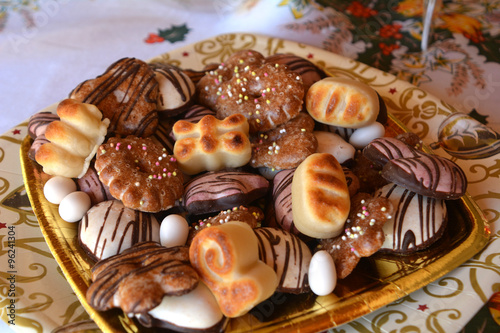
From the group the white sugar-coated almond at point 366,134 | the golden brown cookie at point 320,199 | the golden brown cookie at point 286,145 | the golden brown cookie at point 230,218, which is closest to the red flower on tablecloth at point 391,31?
the white sugar-coated almond at point 366,134

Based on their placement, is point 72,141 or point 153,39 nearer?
point 72,141

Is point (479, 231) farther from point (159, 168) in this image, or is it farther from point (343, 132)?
point (159, 168)

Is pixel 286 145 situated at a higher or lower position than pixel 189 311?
higher

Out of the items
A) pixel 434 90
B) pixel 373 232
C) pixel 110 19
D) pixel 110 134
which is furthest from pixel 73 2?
pixel 373 232

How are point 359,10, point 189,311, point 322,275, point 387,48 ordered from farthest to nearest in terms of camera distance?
point 359,10
point 387,48
point 322,275
point 189,311

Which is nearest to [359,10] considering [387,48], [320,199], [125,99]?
[387,48]

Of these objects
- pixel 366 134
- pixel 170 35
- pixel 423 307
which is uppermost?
pixel 366 134

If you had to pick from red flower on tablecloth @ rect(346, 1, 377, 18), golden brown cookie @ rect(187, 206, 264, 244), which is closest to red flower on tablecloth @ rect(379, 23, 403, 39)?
red flower on tablecloth @ rect(346, 1, 377, 18)

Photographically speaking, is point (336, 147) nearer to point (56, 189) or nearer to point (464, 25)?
point (56, 189)
